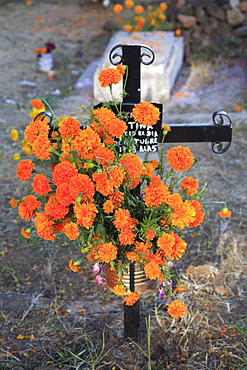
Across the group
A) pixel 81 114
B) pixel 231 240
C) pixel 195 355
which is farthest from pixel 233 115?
pixel 195 355

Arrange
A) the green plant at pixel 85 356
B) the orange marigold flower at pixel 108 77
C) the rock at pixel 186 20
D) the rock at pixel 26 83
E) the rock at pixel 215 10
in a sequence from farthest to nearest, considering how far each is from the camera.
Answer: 1. the rock at pixel 215 10
2. the rock at pixel 186 20
3. the rock at pixel 26 83
4. the green plant at pixel 85 356
5. the orange marigold flower at pixel 108 77

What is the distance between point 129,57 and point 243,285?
148 centimetres

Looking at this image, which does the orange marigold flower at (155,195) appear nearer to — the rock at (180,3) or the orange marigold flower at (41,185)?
the orange marigold flower at (41,185)

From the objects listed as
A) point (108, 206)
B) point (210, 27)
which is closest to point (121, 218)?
point (108, 206)

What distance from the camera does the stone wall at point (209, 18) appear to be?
717cm

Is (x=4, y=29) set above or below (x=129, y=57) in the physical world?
below

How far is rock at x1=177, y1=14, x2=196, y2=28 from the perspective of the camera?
7.09 meters

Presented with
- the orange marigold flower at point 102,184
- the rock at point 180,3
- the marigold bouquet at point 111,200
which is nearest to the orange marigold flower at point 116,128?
the marigold bouquet at point 111,200

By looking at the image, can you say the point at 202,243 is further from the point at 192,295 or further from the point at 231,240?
the point at 192,295

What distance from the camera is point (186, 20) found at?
7.10 m

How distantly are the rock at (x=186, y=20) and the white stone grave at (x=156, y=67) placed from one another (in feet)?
2.06

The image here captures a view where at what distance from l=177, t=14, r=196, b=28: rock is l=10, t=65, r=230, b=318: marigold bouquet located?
5.31 metres

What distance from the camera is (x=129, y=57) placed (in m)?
2.40

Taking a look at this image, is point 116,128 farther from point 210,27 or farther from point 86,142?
point 210,27
